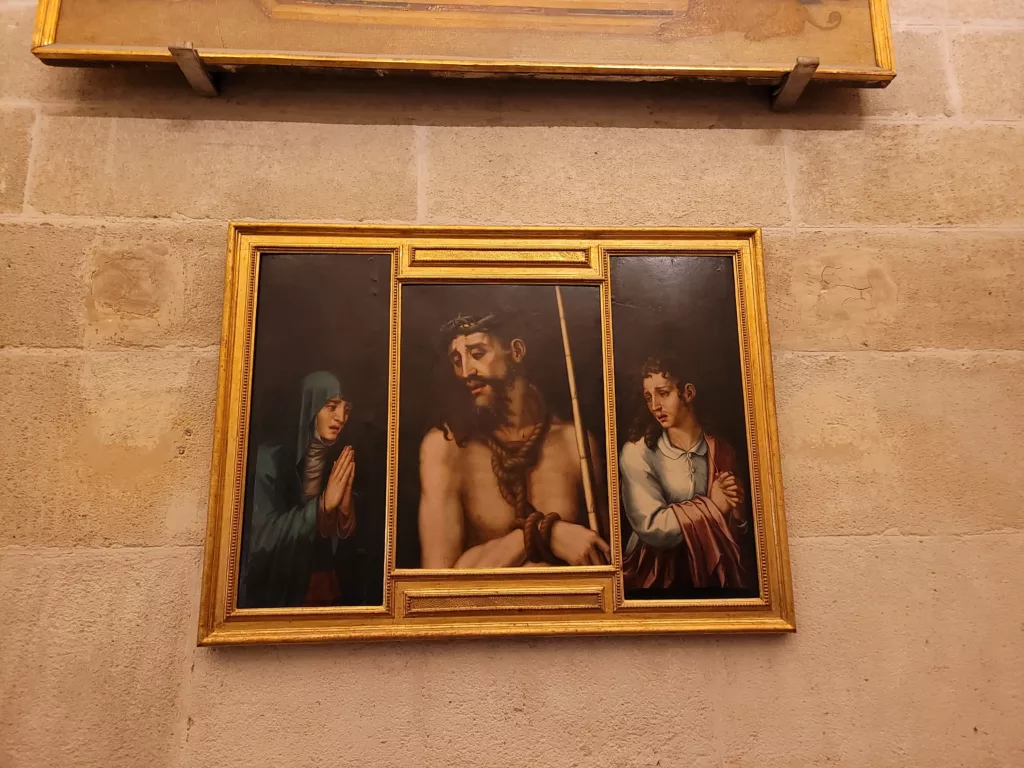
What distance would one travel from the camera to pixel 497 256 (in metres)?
1.93

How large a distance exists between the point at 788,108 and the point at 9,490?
2.67 metres

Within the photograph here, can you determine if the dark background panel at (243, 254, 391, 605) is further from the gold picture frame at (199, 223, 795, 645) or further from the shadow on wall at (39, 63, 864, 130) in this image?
the shadow on wall at (39, 63, 864, 130)

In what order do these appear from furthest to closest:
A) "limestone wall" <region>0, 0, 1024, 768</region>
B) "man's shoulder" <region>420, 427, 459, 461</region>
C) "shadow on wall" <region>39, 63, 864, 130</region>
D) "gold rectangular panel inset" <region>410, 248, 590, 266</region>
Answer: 1. "shadow on wall" <region>39, 63, 864, 130</region>
2. "gold rectangular panel inset" <region>410, 248, 590, 266</region>
3. "man's shoulder" <region>420, 427, 459, 461</region>
4. "limestone wall" <region>0, 0, 1024, 768</region>

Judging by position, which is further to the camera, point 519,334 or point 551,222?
point 551,222

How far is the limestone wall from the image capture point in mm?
1700

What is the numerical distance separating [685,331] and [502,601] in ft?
3.16

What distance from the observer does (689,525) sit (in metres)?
1.81

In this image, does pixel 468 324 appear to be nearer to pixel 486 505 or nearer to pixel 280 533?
pixel 486 505

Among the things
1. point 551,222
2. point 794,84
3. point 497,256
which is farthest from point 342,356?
point 794,84

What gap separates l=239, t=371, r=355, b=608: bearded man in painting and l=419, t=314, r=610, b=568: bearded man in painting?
239 millimetres

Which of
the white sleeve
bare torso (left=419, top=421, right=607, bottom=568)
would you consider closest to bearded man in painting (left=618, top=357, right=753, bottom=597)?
the white sleeve

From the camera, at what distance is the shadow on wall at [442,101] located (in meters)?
2.02

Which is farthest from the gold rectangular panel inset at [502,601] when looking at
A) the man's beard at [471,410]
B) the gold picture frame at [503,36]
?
the gold picture frame at [503,36]

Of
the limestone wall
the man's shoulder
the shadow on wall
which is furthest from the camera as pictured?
the shadow on wall
